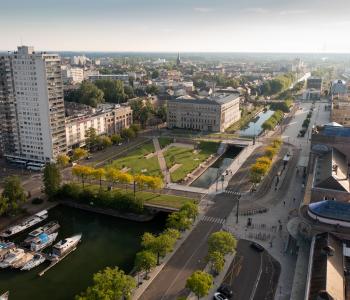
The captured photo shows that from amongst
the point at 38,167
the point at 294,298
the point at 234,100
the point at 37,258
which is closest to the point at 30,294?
the point at 37,258

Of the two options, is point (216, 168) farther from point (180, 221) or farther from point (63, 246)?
point (63, 246)

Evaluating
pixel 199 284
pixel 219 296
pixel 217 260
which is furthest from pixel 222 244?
pixel 199 284

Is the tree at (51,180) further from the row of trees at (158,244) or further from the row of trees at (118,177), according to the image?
the row of trees at (158,244)

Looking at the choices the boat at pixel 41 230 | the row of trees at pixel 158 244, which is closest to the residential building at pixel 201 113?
the row of trees at pixel 158 244

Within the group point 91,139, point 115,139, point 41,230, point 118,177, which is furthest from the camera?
point 115,139

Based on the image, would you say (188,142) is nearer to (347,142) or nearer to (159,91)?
(347,142)

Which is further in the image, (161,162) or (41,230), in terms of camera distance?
(161,162)
